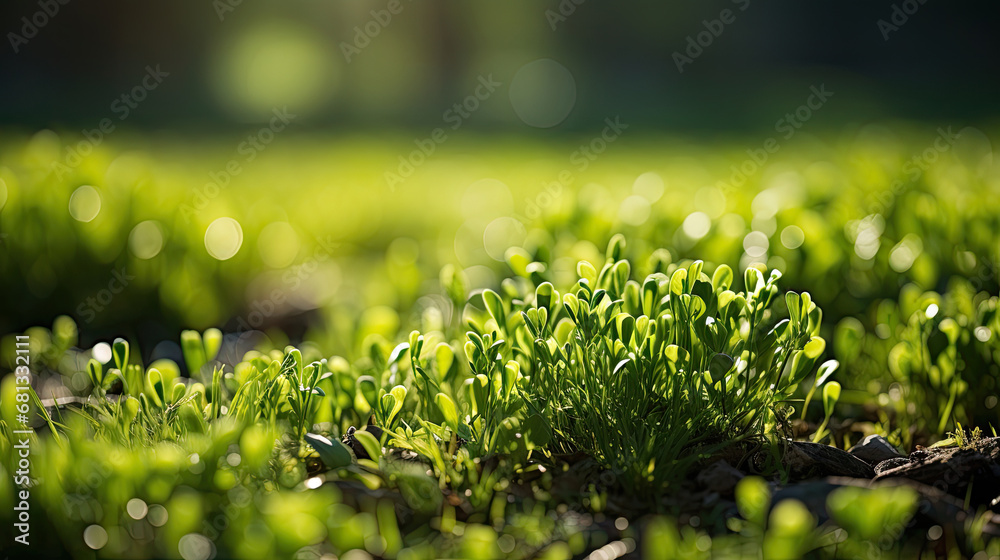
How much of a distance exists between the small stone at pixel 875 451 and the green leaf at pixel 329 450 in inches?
46.1

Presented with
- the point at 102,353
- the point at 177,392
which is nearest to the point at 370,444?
the point at 177,392

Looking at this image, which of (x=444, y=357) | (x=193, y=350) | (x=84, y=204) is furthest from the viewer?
(x=84, y=204)

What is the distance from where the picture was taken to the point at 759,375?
5.24 feet

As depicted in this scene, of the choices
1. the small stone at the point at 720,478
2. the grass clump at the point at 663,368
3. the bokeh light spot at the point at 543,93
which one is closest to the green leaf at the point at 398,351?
the grass clump at the point at 663,368

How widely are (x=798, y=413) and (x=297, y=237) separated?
8.14 feet

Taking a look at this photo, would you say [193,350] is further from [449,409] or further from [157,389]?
[449,409]

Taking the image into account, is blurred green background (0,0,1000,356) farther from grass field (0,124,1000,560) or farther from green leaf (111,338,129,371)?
green leaf (111,338,129,371)

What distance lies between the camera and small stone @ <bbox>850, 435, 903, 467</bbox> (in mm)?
1683

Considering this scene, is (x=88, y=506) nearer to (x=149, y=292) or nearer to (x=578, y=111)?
(x=149, y=292)

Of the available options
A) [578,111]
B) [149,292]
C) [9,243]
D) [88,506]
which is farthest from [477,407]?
[578,111]

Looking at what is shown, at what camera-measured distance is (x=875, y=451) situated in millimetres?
1695

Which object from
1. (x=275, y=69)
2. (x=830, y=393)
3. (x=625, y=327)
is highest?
(x=275, y=69)

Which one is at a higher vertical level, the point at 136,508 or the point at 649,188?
the point at 649,188

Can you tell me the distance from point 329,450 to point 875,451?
124cm
